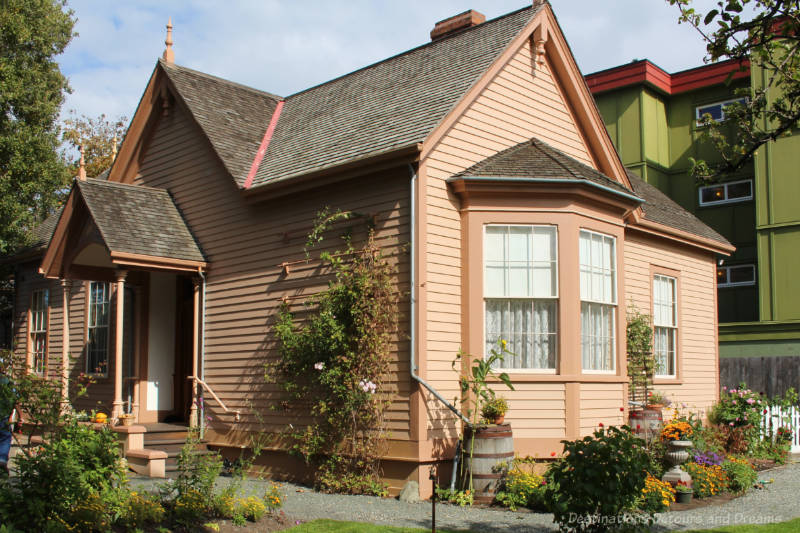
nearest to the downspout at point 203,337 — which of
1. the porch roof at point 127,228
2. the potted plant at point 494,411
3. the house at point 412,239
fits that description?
the house at point 412,239

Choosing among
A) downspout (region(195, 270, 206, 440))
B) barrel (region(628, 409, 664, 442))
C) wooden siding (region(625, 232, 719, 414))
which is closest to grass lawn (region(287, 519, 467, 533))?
barrel (region(628, 409, 664, 442))

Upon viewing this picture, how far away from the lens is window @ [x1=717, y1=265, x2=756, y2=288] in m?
25.3

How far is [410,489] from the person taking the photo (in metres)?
10.2

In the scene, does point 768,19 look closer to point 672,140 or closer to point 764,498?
point 764,498

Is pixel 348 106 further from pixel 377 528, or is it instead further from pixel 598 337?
pixel 377 528

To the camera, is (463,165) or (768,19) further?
(463,165)

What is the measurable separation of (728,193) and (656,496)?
19.3 m

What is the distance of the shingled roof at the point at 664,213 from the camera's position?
53.7ft

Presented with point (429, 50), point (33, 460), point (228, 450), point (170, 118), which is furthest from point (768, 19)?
point (170, 118)

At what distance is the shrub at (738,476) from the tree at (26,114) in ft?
50.0

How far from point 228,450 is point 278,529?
508 cm

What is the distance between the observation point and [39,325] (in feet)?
61.5

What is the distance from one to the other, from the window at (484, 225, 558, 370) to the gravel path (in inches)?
99.5

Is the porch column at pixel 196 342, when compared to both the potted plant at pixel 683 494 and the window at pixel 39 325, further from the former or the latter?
the potted plant at pixel 683 494
